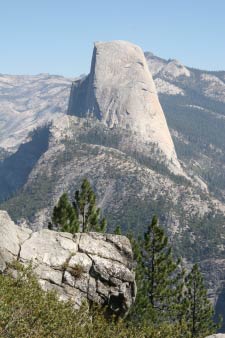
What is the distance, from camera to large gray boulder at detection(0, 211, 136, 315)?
113 feet

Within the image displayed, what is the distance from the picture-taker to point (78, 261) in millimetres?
36000

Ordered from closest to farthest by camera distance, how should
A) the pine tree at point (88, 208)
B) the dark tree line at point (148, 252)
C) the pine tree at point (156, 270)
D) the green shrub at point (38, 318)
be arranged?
the green shrub at point (38, 318), the dark tree line at point (148, 252), the pine tree at point (156, 270), the pine tree at point (88, 208)

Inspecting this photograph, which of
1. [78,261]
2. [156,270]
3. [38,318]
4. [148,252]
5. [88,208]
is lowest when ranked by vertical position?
[156,270]

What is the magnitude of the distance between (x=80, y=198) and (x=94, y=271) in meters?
24.0

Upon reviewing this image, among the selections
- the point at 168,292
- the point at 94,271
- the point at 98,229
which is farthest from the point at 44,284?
the point at 168,292

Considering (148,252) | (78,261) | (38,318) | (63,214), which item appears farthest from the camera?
(148,252)

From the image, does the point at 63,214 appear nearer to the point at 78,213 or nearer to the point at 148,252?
the point at 78,213

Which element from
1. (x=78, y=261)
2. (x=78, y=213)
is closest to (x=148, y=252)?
(x=78, y=213)

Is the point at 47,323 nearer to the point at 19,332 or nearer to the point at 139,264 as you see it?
the point at 19,332

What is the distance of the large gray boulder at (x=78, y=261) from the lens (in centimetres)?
3441

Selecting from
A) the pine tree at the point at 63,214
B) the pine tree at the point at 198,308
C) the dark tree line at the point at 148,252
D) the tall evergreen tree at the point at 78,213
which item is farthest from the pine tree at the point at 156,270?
the pine tree at the point at 63,214

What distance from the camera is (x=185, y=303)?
197 ft

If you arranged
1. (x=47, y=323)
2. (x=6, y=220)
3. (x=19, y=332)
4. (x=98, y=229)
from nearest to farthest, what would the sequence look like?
(x=19, y=332) < (x=47, y=323) < (x=6, y=220) < (x=98, y=229)

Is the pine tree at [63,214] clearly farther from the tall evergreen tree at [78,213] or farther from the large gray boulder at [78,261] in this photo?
the large gray boulder at [78,261]
